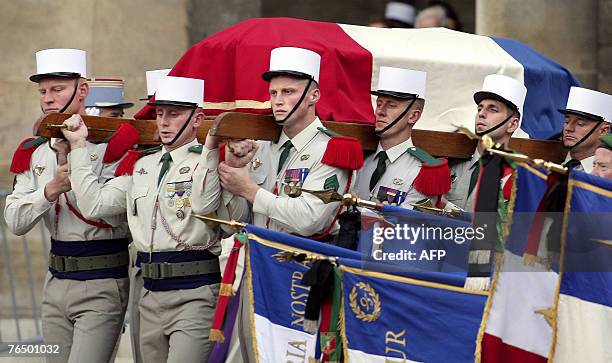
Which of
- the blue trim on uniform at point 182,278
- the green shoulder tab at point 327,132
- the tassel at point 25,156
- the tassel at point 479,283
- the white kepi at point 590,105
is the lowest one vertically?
the blue trim on uniform at point 182,278

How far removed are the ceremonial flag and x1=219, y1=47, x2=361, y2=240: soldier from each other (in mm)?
463

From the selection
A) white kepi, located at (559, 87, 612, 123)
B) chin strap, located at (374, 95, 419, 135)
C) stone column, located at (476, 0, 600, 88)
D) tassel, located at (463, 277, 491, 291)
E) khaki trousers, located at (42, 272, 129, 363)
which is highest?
stone column, located at (476, 0, 600, 88)

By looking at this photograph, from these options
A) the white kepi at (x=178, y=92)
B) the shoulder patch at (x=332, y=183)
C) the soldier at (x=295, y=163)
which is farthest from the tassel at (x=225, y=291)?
the white kepi at (x=178, y=92)

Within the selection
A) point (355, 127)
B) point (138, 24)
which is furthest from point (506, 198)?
point (138, 24)

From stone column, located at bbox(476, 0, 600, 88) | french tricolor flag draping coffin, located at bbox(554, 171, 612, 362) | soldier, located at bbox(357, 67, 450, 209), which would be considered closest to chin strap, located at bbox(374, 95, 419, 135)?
soldier, located at bbox(357, 67, 450, 209)

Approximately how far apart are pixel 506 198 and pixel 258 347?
128 centimetres

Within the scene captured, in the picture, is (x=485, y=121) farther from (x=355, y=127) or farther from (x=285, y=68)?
(x=285, y=68)

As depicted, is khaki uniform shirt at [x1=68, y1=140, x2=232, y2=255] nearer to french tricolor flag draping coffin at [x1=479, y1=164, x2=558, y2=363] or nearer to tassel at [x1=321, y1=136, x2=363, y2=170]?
tassel at [x1=321, y1=136, x2=363, y2=170]

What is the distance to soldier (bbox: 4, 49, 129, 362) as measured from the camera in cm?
807

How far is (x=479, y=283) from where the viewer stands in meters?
6.57

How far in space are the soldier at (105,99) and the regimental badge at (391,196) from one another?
2.17m

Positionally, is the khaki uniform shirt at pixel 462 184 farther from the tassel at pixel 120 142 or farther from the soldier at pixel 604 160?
the tassel at pixel 120 142

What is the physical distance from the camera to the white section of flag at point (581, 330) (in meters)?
6.45

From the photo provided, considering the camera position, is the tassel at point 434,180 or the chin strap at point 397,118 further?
the chin strap at point 397,118
